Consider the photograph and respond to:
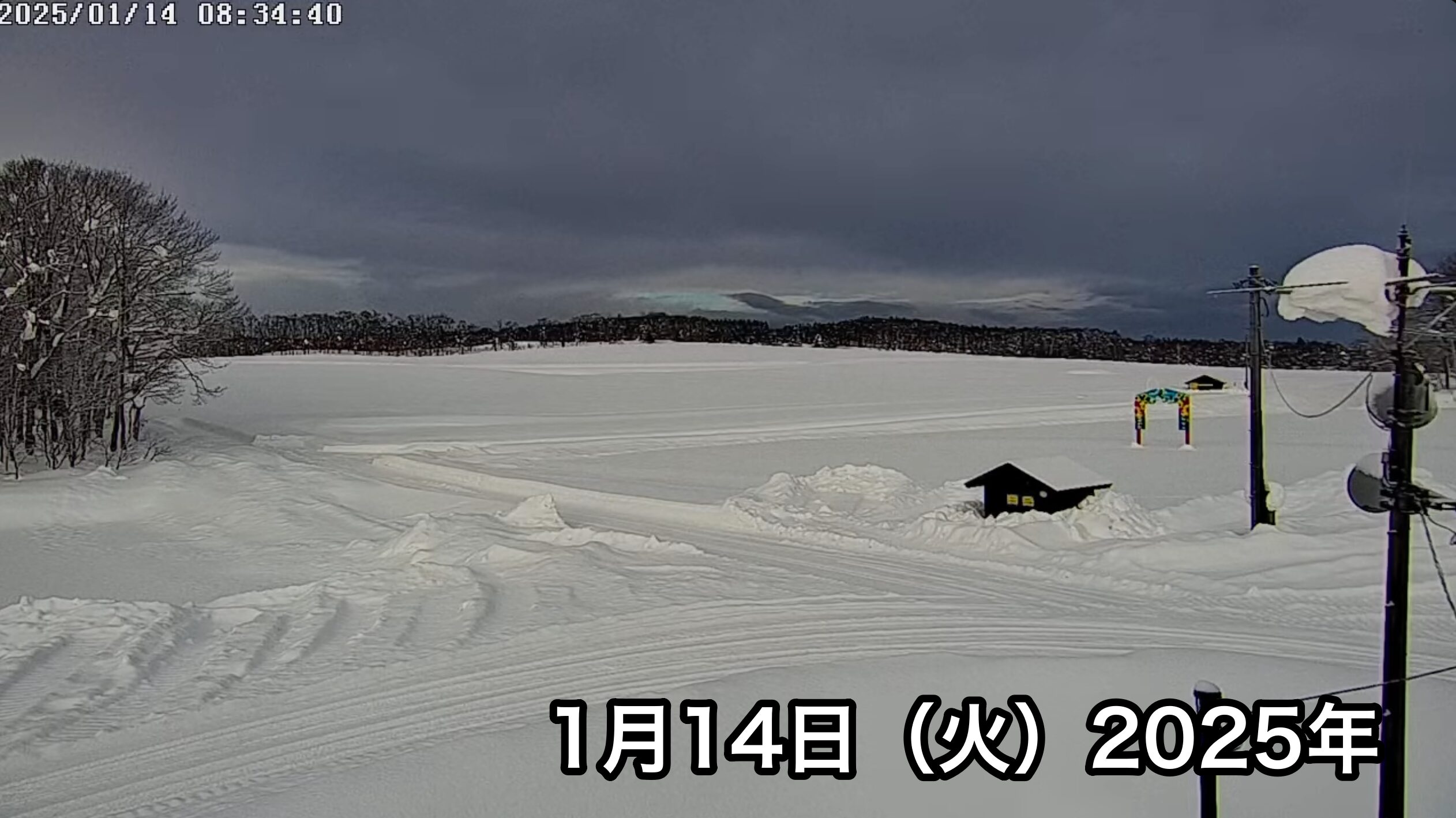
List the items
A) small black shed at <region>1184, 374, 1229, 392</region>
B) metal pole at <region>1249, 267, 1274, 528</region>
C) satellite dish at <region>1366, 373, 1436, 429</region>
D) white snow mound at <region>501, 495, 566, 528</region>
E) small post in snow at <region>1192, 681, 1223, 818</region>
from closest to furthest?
small post in snow at <region>1192, 681, 1223, 818</region>, satellite dish at <region>1366, 373, 1436, 429</region>, metal pole at <region>1249, 267, 1274, 528</region>, white snow mound at <region>501, 495, 566, 528</region>, small black shed at <region>1184, 374, 1229, 392</region>

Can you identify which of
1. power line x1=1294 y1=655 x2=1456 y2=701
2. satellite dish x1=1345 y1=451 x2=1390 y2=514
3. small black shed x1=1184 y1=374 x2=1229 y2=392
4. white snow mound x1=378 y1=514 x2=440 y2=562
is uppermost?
satellite dish x1=1345 y1=451 x2=1390 y2=514

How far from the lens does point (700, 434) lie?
29.2m

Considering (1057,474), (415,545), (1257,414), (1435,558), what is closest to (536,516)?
(415,545)

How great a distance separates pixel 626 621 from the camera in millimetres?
8734

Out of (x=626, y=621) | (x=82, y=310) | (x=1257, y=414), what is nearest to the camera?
(x=626, y=621)

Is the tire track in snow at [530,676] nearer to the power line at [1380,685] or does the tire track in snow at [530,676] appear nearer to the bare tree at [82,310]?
the power line at [1380,685]

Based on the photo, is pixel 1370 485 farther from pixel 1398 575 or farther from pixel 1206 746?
pixel 1206 746

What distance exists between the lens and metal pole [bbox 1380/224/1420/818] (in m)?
3.62

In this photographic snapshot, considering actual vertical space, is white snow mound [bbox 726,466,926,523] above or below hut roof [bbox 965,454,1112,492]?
below

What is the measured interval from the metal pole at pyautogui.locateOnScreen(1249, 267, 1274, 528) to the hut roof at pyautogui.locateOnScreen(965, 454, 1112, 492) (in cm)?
172

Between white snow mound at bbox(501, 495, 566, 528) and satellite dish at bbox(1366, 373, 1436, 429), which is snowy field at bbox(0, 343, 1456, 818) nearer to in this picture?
white snow mound at bbox(501, 495, 566, 528)

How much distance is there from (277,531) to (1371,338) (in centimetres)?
1362

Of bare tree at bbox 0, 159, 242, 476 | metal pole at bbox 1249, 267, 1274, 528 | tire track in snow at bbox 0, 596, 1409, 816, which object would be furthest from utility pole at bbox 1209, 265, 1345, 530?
bare tree at bbox 0, 159, 242, 476

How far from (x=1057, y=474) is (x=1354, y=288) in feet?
29.1
